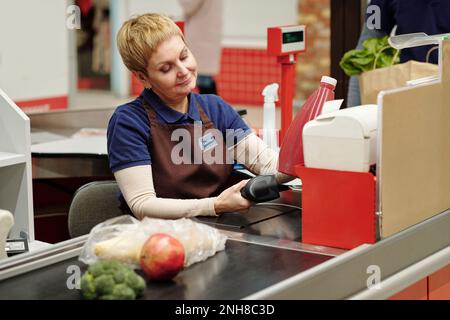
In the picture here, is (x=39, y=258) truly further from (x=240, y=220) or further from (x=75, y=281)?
(x=240, y=220)

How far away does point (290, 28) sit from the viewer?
10.5ft

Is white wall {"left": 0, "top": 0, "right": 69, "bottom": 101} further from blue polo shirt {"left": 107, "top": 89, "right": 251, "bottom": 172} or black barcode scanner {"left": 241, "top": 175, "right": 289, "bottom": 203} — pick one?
black barcode scanner {"left": 241, "top": 175, "right": 289, "bottom": 203}

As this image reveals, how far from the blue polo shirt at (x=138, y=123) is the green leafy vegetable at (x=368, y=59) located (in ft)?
3.01

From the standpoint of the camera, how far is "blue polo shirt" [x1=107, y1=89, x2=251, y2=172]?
2.35 metres

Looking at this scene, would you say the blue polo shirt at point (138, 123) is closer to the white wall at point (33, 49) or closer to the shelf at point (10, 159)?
the shelf at point (10, 159)

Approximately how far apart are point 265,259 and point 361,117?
0.39 meters

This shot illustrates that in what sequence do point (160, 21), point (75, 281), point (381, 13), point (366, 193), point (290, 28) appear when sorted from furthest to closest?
point (381, 13), point (290, 28), point (160, 21), point (366, 193), point (75, 281)

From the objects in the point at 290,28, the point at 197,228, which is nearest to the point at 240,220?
the point at 197,228

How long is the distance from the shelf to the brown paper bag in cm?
123

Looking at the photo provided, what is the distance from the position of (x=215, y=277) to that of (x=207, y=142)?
861 millimetres

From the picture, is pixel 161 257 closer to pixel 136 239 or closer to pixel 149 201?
pixel 136 239

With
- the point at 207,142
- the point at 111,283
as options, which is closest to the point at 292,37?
the point at 207,142

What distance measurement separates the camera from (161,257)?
1.67m
